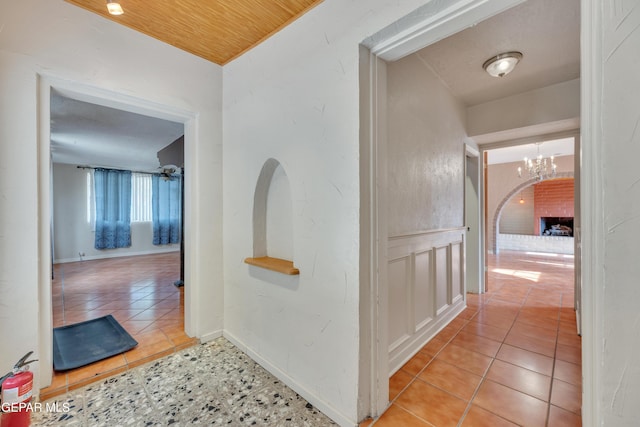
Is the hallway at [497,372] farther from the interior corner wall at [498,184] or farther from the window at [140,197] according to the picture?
the window at [140,197]

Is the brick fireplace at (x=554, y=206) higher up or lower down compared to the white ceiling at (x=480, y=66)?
lower down

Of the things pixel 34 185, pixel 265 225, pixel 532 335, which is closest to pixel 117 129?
pixel 34 185

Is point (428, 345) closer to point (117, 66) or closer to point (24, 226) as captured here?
point (24, 226)

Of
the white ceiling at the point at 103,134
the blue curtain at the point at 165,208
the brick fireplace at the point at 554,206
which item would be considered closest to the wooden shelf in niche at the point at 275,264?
the white ceiling at the point at 103,134

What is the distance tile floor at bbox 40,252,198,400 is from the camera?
1937 millimetres

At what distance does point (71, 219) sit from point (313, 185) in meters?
7.96

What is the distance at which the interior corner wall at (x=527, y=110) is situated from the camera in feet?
8.79

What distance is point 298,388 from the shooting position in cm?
173

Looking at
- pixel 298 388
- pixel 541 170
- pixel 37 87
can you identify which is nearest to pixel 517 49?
pixel 298 388

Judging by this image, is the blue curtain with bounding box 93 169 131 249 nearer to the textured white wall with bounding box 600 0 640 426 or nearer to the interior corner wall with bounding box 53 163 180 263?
the interior corner wall with bounding box 53 163 180 263

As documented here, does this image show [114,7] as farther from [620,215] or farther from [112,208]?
[112,208]

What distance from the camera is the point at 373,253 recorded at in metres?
1.46

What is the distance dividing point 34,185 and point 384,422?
2547 millimetres

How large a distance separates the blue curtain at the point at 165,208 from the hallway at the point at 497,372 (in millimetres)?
7872
